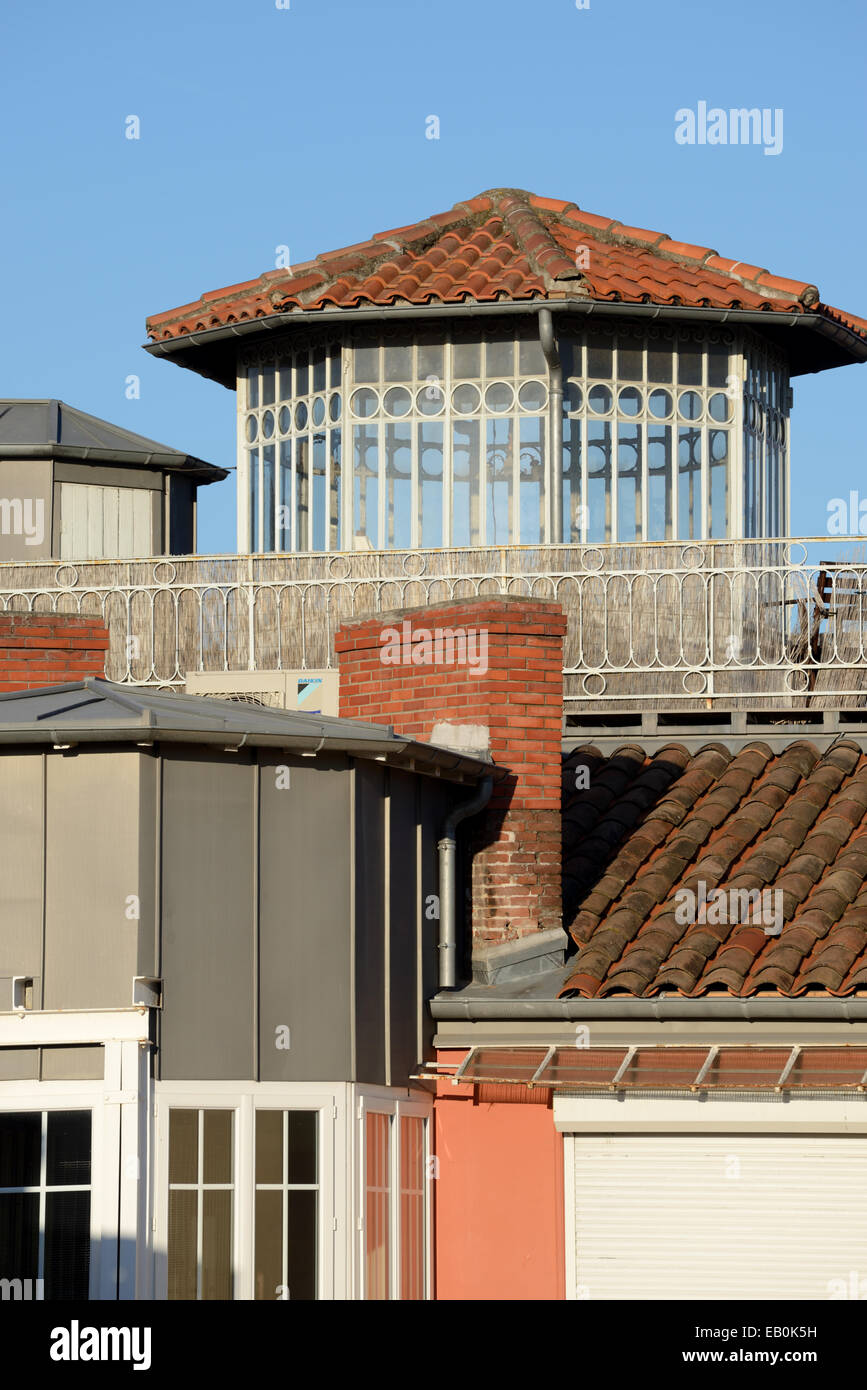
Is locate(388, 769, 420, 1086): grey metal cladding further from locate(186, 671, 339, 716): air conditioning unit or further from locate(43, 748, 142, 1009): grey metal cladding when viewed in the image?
locate(186, 671, 339, 716): air conditioning unit

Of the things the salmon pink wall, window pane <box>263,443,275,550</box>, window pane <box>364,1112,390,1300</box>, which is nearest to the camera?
window pane <box>364,1112,390,1300</box>

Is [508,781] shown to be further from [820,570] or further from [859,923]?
[820,570]

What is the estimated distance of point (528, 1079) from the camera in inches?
476

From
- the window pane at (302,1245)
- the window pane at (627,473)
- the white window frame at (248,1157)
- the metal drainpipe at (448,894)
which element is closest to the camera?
the white window frame at (248,1157)

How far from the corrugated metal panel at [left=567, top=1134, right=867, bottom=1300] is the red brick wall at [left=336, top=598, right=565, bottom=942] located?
1.60 meters

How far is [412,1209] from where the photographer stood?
40.1ft

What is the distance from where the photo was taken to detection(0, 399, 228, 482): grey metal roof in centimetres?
2775

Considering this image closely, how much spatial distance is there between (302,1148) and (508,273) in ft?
29.2

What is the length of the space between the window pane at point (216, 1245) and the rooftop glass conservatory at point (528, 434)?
8.08m

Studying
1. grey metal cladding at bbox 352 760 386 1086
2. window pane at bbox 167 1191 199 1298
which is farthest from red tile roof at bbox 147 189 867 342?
window pane at bbox 167 1191 199 1298

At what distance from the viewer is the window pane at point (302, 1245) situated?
1123 centimetres

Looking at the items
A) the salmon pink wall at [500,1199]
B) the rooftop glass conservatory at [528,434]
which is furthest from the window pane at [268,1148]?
the rooftop glass conservatory at [528,434]

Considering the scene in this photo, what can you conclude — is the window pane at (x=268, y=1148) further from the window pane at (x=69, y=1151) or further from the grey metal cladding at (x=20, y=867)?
the grey metal cladding at (x=20, y=867)
